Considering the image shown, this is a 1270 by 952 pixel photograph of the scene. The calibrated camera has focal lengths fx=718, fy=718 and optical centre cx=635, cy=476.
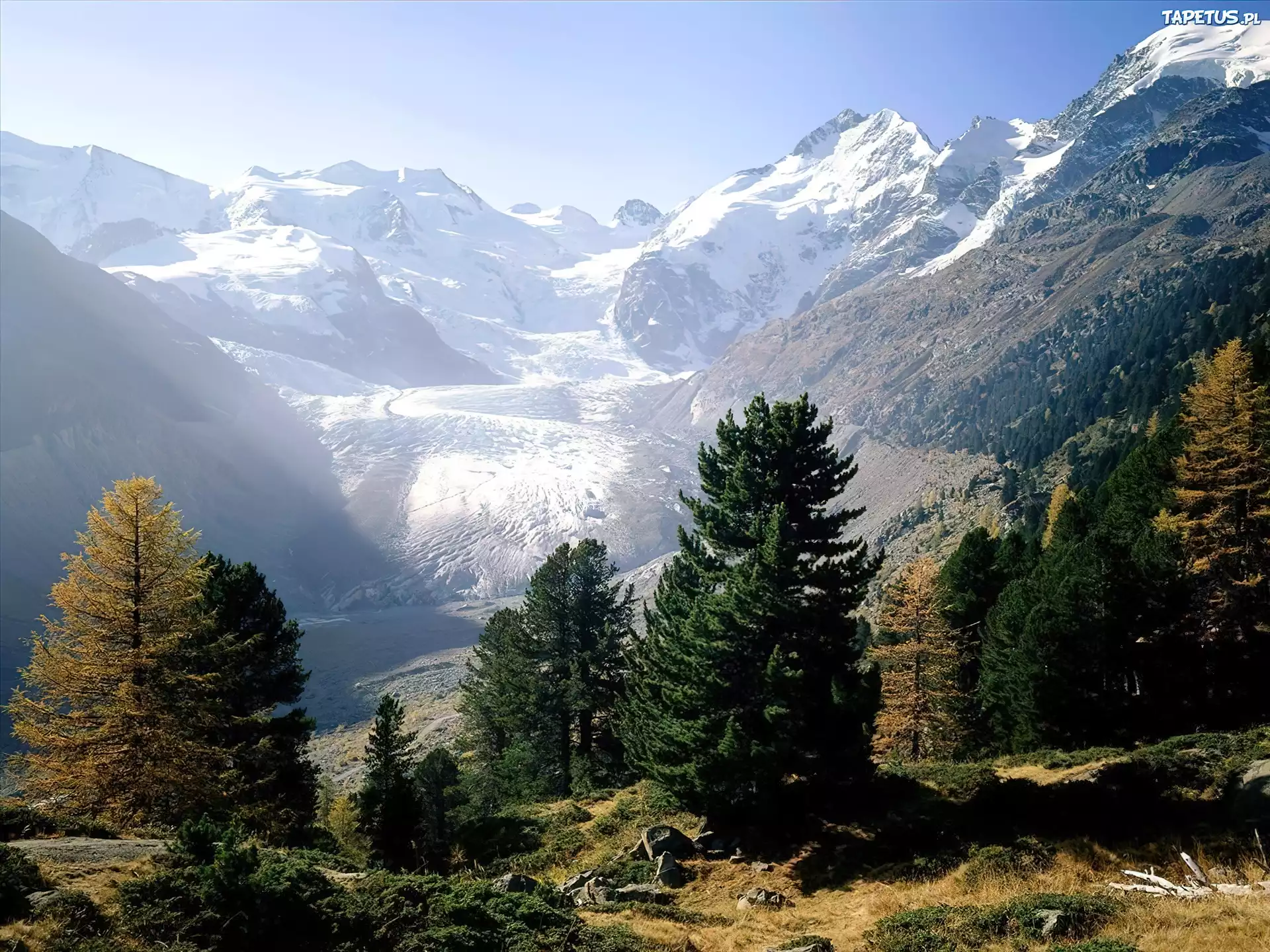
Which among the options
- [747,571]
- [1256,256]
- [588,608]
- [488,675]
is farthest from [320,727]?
[1256,256]

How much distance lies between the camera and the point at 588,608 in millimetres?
36312

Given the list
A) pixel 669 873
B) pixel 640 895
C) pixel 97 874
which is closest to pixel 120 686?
pixel 97 874

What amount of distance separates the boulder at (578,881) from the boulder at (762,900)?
3890 millimetres

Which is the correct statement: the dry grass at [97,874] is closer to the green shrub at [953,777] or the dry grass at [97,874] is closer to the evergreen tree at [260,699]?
the evergreen tree at [260,699]

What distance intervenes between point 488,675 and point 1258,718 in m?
36.0

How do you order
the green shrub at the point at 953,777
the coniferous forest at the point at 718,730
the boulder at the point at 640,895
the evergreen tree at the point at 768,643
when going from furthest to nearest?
the green shrub at the point at 953,777
the evergreen tree at the point at 768,643
the boulder at the point at 640,895
the coniferous forest at the point at 718,730

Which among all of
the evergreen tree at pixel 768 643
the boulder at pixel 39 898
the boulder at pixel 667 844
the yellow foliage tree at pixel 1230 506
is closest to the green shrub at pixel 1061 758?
the evergreen tree at pixel 768 643

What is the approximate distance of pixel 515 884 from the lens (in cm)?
1551

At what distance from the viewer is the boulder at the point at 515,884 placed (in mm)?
15312

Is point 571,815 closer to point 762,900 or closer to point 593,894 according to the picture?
point 593,894

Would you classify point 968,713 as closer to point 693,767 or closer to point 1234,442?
point 1234,442

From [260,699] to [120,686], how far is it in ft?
29.0

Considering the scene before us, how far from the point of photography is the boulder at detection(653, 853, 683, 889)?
18.3m

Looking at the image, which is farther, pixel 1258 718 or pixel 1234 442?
pixel 1234 442
